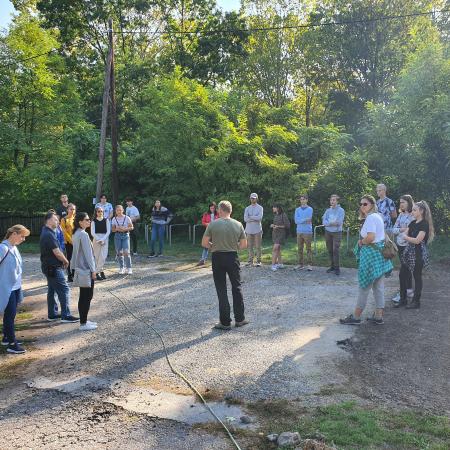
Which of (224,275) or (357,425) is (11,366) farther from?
(357,425)

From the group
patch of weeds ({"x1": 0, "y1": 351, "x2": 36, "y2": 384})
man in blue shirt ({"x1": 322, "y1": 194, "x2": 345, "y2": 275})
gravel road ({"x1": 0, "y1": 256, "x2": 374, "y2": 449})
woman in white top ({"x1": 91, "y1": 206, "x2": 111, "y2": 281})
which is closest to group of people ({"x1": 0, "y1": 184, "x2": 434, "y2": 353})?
patch of weeds ({"x1": 0, "y1": 351, "x2": 36, "y2": 384})

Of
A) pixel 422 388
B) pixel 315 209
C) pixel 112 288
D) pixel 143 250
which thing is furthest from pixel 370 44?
pixel 422 388

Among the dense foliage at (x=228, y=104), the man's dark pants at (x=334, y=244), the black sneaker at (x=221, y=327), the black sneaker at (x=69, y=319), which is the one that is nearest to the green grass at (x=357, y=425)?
the black sneaker at (x=221, y=327)

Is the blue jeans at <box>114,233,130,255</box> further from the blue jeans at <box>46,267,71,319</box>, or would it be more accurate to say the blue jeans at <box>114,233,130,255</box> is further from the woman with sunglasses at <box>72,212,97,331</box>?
the woman with sunglasses at <box>72,212,97,331</box>

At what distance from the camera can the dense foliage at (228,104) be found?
16453 mm

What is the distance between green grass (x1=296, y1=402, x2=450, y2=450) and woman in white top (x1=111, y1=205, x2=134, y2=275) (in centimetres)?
808

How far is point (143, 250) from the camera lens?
16344mm

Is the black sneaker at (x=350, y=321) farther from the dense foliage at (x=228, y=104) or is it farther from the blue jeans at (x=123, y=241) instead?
the dense foliage at (x=228, y=104)

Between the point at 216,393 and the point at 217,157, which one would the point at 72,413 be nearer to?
the point at 216,393

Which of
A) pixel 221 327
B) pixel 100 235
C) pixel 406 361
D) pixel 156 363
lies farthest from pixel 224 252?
pixel 100 235

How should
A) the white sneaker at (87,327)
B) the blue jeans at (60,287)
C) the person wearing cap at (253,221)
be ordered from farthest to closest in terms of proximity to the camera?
the person wearing cap at (253,221)
the blue jeans at (60,287)
the white sneaker at (87,327)

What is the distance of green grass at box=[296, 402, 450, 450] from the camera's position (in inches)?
148

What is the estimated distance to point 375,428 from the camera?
397cm

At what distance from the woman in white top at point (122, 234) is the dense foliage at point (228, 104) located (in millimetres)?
6217
